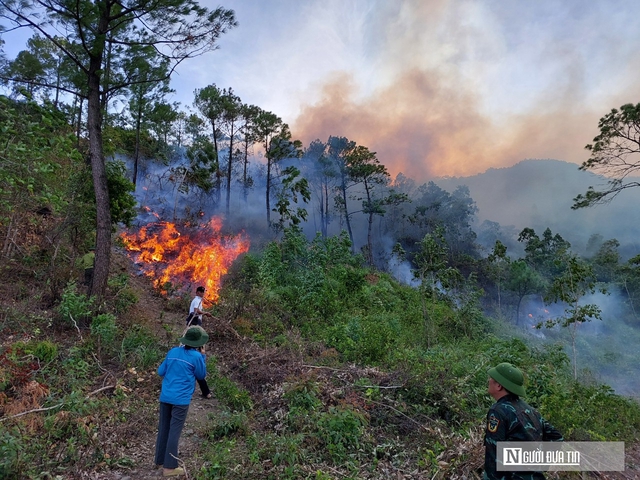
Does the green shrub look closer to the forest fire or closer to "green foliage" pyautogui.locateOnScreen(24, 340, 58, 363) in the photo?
"green foliage" pyautogui.locateOnScreen(24, 340, 58, 363)

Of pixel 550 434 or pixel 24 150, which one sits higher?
pixel 24 150

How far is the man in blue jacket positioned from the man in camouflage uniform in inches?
133

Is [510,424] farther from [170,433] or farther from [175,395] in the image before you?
[170,433]

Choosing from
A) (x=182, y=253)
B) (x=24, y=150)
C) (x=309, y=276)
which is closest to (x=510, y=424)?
(x=24, y=150)

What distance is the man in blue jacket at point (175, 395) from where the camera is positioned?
4.02m

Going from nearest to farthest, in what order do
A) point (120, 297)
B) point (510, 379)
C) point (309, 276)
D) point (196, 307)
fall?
point (510, 379) < point (196, 307) < point (120, 297) < point (309, 276)

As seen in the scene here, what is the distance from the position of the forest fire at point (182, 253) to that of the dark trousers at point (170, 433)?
28.6 feet

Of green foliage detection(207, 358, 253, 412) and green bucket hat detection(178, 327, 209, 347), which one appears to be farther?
green foliage detection(207, 358, 253, 412)

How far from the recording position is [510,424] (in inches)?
112

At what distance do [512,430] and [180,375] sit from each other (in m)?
3.75

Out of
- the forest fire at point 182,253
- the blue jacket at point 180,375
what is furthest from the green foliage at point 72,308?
the forest fire at point 182,253

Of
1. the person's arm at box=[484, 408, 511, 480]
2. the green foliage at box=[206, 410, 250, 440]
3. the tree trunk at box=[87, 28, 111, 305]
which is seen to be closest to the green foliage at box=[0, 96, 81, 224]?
the tree trunk at box=[87, 28, 111, 305]

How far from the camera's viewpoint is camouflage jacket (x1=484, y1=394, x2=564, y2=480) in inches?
110

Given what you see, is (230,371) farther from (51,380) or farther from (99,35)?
(99,35)
